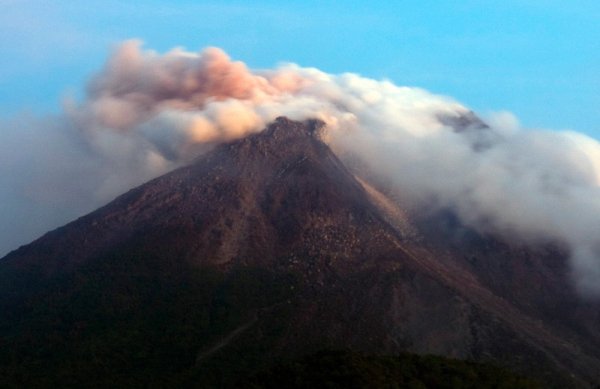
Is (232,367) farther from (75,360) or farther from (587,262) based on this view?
(587,262)

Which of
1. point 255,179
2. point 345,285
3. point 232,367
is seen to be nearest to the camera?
point 232,367

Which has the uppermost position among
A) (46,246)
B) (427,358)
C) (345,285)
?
(46,246)

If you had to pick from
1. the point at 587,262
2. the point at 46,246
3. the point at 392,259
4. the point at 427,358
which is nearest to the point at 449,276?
the point at 392,259

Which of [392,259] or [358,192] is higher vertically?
[358,192]

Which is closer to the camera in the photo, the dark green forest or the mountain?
the dark green forest

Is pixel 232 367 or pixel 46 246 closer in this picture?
pixel 232 367

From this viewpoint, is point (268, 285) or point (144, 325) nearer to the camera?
point (144, 325)

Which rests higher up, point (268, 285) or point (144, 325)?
point (268, 285)

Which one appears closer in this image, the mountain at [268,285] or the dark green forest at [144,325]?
the dark green forest at [144,325]
